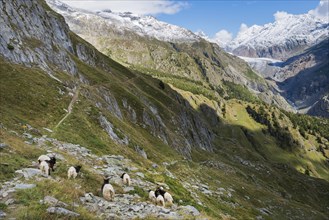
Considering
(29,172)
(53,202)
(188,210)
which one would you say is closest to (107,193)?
(53,202)

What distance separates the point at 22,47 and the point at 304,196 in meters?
131

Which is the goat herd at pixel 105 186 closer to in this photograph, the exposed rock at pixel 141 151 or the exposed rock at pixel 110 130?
the exposed rock at pixel 110 130


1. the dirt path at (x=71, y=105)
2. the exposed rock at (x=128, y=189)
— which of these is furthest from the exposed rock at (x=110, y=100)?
the exposed rock at (x=128, y=189)

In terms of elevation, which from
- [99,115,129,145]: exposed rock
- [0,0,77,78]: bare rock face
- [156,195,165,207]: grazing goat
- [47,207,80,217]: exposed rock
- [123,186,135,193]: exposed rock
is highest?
[0,0,77,78]: bare rock face

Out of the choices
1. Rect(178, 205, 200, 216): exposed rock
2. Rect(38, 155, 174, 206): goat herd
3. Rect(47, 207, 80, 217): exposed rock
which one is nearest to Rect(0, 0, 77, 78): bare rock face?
Rect(38, 155, 174, 206): goat herd

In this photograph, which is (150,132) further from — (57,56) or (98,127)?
(98,127)

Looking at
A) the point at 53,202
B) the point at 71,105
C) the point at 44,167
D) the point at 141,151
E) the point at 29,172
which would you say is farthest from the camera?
the point at 141,151

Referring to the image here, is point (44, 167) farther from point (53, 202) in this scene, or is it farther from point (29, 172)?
point (53, 202)

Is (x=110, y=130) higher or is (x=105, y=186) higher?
(x=110, y=130)

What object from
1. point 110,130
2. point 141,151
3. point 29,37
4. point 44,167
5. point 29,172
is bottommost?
point 141,151

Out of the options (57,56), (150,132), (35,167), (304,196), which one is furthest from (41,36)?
(304,196)

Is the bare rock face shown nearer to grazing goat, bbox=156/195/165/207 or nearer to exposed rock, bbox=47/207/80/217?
grazing goat, bbox=156/195/165/207

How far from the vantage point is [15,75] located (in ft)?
190

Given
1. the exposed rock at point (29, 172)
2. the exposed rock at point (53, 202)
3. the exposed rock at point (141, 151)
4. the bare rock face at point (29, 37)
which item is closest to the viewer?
the exposed rock at point (53, 202)
